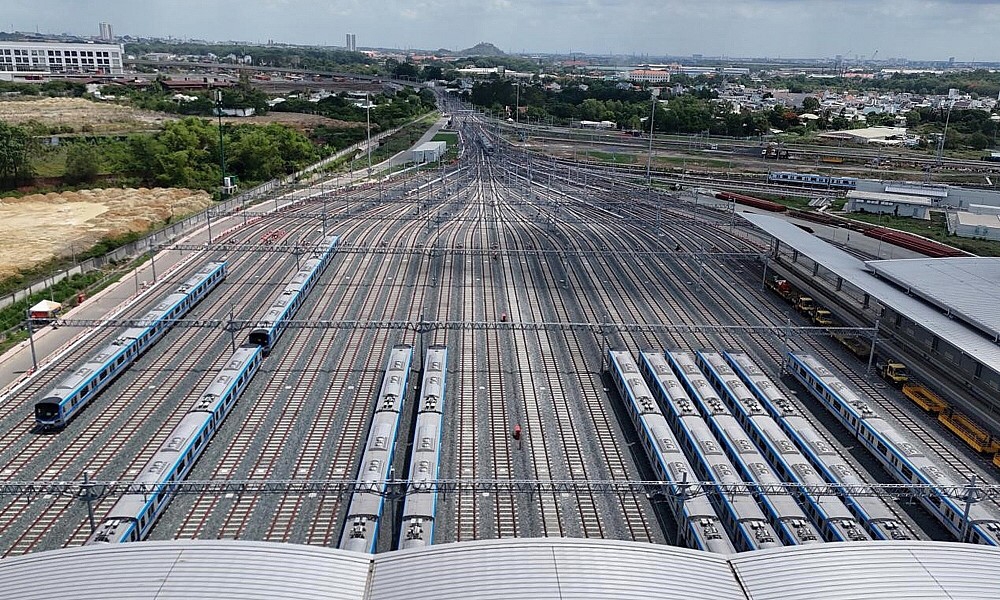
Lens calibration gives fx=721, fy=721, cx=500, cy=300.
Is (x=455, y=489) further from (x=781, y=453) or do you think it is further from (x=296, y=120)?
(x=296, y=120)

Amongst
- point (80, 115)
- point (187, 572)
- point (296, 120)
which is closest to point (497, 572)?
point (187, 572)

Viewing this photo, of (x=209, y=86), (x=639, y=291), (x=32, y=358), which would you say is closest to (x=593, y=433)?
(x=639, y=291)

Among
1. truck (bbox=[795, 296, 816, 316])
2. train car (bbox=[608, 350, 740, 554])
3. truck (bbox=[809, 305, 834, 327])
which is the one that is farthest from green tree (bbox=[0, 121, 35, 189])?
truck (bbox=[809, 305, 834, 327])

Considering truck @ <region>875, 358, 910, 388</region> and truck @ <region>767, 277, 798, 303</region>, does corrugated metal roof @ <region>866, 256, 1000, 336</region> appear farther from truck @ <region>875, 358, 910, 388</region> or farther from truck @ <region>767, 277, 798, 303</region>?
truck @ <region>767, 277, 798, 303</region>

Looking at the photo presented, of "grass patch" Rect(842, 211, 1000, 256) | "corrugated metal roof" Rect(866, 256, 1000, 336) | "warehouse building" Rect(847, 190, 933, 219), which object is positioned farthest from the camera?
"warehouse building" Rect(847, 190, 933, 219)

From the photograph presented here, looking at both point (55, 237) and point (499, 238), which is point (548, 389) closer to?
point (499, 238)
